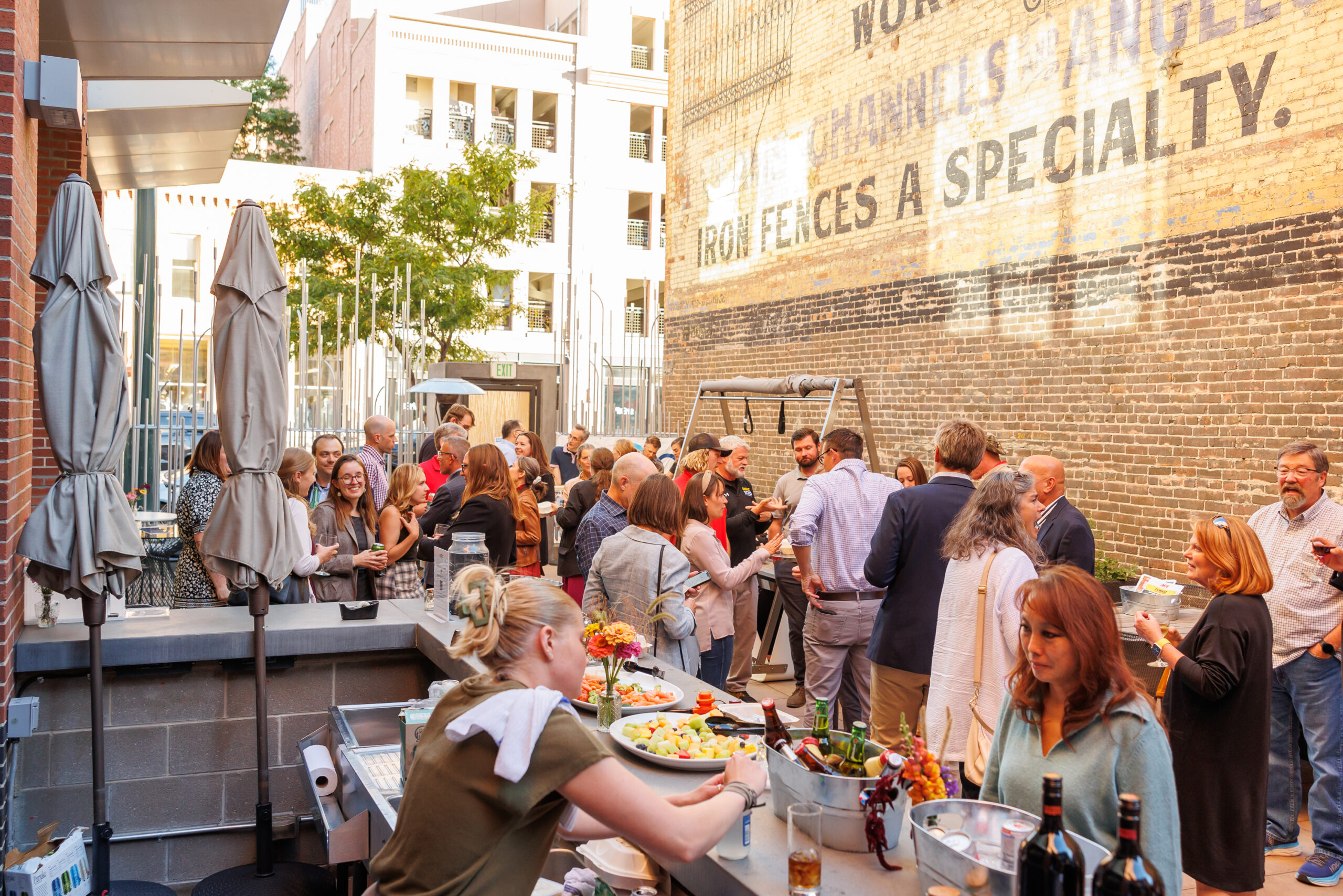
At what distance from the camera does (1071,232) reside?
377 inches

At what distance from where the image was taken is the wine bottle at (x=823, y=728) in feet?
8.84

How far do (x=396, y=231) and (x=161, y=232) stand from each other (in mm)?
5500

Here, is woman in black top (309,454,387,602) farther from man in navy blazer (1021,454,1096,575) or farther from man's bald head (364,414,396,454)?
man in navy blazer (1021,454,1096,575)

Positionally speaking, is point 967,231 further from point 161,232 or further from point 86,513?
point 161,232

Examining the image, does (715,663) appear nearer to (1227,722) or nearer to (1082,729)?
(1227,722)

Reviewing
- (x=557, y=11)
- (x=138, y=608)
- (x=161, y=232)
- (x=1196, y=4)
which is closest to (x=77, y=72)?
(x=138, y=608)

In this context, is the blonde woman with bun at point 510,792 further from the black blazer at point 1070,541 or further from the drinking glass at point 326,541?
the drinking glass at point 326,541

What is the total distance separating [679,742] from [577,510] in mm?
A: 4490

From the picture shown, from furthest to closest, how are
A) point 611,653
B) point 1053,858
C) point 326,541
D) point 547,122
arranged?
point 547,122 < point 326,541 < point 611,653 < point 1053,858

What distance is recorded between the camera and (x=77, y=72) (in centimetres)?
448

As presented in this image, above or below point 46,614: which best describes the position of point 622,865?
Result: below

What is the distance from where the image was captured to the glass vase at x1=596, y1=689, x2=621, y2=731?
3496 mm

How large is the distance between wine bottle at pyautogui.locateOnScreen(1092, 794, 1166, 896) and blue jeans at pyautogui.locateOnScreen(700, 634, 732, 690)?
4265 millimetres

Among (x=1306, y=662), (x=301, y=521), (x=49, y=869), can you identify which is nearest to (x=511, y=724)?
(x=49, y=869)
